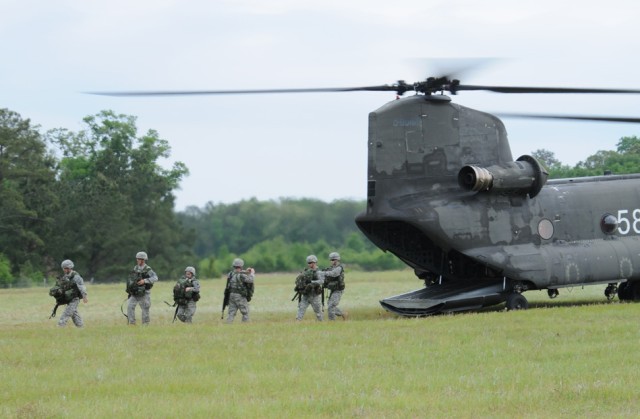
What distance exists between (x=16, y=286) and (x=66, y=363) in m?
44.8

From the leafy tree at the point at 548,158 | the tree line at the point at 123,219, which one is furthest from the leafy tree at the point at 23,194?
the leafy tree at the point at 548,158

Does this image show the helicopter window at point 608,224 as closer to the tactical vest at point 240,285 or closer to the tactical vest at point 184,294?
the tactical vest at point 240,285

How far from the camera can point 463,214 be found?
907 inches

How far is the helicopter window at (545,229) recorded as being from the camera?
79.0 feet

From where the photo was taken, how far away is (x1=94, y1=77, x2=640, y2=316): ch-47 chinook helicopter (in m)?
22.9

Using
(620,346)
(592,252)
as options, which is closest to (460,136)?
(592,252)

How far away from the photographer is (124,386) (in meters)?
13.8

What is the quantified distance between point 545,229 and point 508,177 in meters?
1.72

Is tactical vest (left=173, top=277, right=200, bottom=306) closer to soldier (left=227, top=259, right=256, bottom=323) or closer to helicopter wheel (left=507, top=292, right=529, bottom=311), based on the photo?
soldier (left=227, top=259, right=256, bottom=323)

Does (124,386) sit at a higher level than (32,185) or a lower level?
lower

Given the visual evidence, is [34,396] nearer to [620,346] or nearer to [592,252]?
[620,346]

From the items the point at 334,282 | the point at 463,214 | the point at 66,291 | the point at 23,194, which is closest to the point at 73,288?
the point at 66,291

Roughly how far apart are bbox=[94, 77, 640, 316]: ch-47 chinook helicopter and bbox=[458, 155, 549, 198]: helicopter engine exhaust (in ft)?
0.07

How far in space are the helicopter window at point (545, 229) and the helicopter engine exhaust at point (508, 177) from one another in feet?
2.17
